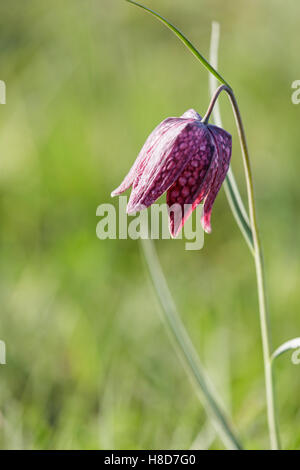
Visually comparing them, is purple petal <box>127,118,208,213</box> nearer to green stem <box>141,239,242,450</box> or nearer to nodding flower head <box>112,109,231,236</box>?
nodding flower head <box>112,109,231,236</box>

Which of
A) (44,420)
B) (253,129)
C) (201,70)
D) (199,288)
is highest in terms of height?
(201,70)

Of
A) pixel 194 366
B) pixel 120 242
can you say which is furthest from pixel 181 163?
pixel 120 242

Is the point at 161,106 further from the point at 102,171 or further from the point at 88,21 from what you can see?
the point at 88,21

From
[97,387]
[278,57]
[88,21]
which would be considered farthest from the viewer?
[88,21]

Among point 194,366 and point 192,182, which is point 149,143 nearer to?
point 192,182

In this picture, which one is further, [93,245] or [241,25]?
[241,25]

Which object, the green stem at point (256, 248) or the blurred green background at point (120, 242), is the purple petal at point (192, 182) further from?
the blurred green background at point (120, 242)

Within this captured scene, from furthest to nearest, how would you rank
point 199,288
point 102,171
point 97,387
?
point 102,171 < point 199,288 < point 97,387
